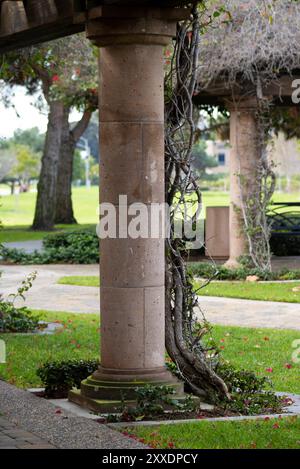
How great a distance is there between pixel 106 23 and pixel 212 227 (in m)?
12.8

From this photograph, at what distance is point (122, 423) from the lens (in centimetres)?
715

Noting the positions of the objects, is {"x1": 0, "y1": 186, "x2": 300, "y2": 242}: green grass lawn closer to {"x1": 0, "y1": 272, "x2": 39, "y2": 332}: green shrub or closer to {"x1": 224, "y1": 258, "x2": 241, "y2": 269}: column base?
{"x1": 224, "y1": 258, "x2": 241, "y2": 269}: column base

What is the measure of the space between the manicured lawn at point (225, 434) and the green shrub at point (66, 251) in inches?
565

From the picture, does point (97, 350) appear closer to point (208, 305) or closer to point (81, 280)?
point (208, 305)

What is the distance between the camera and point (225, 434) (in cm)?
670

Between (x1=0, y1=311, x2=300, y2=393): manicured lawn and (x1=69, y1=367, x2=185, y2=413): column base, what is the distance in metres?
1.25

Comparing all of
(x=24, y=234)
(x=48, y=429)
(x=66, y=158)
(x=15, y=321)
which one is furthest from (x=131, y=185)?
(x=66, y=158)

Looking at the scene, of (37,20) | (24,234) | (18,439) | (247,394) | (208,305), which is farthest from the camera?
(24,234)

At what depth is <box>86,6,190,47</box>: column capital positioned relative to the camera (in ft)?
24.8

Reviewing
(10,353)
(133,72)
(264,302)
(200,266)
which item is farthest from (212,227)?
(133,72)

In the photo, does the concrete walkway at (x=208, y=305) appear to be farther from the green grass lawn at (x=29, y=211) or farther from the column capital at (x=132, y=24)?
the green grass lawn at (x=29, y=211)

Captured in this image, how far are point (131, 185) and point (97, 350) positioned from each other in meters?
3.48

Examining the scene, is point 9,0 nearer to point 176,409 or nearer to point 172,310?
→ point 172,310

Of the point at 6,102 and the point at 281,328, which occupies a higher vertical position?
the point at 6,102
